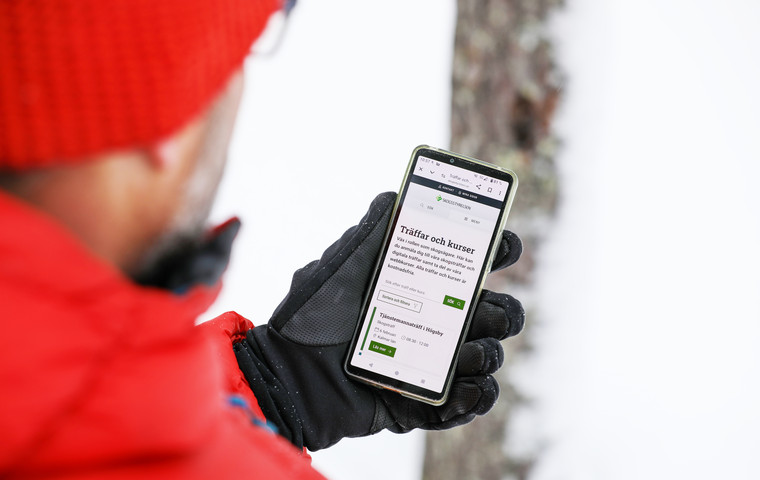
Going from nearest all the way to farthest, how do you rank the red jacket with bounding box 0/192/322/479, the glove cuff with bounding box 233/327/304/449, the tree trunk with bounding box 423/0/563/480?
the red jacket with bounding box 0/192/322/479, the glove cuff with bounding box 233/327/304/449, the tree trunk with bounding box 423/0/563/480

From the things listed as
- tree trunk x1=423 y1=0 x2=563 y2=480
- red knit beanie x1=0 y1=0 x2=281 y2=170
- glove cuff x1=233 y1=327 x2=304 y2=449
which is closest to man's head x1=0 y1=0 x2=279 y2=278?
red knit beanie x1=0 y1=0 x2=281 y2=170

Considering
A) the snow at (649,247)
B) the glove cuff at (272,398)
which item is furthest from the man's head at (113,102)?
the snow at (649,247)

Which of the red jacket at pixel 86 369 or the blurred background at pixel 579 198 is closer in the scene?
the red jacket at pixel 86 369

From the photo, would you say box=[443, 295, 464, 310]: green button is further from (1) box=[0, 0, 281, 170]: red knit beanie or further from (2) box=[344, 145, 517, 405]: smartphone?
(1) box=[0, 0, 281, 170]: red knit beanie

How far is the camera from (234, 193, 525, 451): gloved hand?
3.08 feet

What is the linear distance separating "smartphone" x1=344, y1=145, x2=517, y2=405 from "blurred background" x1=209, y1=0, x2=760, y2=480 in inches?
21.5

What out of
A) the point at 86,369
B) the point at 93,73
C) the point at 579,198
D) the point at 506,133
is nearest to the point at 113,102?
the point at 93,73

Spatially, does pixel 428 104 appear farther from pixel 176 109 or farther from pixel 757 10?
pixel 176 109

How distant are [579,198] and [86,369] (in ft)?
4.38

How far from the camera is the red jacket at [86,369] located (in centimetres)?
40

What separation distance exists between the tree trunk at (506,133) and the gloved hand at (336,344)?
1.91 ft

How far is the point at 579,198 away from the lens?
1.57 m

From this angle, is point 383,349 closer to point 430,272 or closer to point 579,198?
point 430,272

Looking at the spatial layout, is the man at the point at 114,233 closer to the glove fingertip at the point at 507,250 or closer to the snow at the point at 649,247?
the glove fingertip at the point at 507,250
